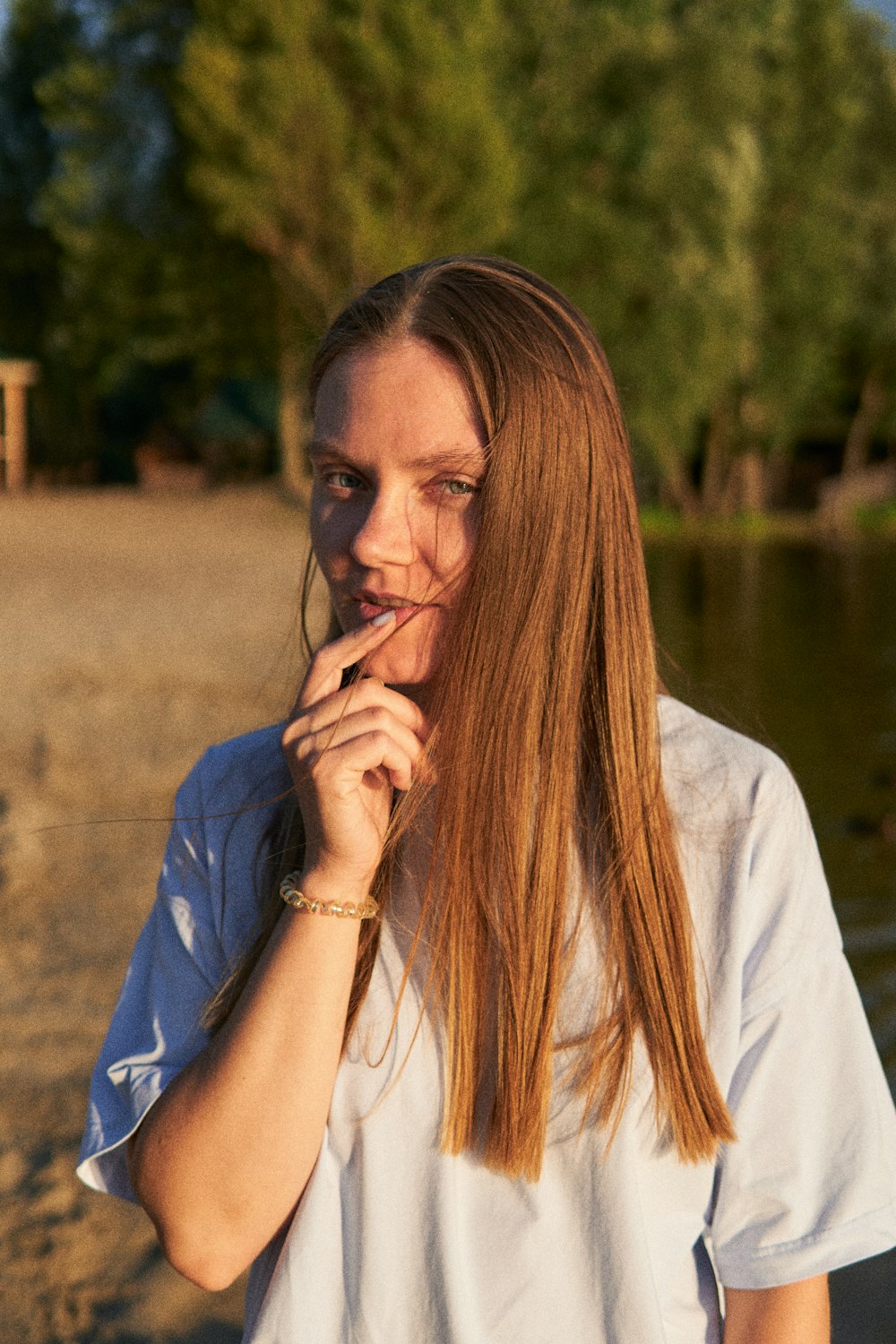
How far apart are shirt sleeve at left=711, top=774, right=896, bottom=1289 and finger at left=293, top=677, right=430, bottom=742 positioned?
45 cm

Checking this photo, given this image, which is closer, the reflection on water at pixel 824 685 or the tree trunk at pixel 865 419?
the reflection on water at pixel 824 685

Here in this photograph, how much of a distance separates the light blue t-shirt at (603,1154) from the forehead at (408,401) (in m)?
0.50

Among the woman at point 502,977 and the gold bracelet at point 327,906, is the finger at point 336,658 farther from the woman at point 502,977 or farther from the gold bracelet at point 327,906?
the gold bracelet at point 327,906

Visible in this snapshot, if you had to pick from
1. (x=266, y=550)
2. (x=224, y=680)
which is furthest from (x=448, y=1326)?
(x=266, y=550)

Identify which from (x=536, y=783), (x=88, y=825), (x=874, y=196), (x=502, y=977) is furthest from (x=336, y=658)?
(x=874, y=196)

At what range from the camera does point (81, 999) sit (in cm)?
527

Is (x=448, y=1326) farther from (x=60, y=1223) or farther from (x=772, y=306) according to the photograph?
(x=772, y=306)

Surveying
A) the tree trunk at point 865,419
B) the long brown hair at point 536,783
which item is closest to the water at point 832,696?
the long brown hair at point 536,783

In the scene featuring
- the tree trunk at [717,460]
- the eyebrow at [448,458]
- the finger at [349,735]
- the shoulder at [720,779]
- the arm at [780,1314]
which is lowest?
the arm at [780,1314]

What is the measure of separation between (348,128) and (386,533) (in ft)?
82.0

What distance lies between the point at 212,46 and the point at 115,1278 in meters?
24.2

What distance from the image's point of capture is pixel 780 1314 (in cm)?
167

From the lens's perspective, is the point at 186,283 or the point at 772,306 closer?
the point at 186,283

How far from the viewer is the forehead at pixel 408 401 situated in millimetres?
1637
